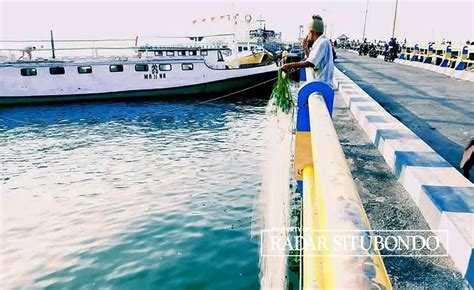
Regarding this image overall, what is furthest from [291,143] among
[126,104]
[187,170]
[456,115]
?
[126,104]

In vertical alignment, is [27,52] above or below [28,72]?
above

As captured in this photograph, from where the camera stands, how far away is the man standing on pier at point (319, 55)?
4305 mm

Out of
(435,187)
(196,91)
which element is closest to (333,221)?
(435,187)

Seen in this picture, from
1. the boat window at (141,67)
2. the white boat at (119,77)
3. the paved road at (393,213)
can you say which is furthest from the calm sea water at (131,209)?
the boat window at (141,67)

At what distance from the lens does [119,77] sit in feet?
84.9

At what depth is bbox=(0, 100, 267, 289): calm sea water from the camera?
5496 millimetres

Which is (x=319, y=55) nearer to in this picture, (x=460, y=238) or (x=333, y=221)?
(x=460, y=238)

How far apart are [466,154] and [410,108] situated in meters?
4.39

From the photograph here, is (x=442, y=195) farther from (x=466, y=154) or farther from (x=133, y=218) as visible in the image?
(x=133, y=218)

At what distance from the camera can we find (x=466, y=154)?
3.41 metres

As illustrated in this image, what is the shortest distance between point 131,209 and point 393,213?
6.14m

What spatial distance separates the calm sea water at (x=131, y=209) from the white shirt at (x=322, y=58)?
10.1 ft

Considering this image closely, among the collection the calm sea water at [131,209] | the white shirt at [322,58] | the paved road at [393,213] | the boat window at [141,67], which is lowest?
the calm sea water at [131,209]

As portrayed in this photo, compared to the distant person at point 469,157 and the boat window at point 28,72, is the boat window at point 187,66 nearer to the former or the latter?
the boat window at point 28,72
